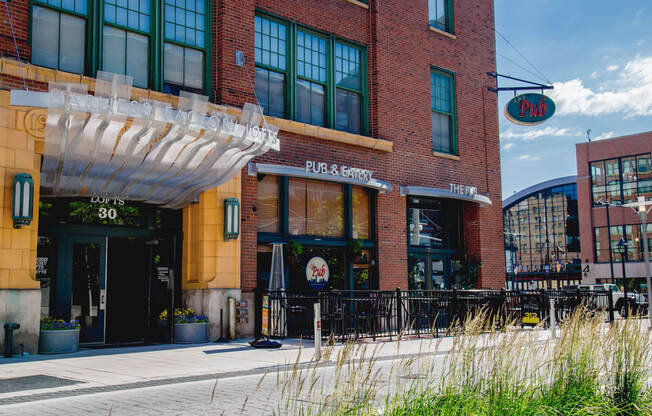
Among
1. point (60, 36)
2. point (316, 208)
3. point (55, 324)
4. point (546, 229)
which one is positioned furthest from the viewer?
point (546, 229)

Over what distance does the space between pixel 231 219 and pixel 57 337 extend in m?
4.68

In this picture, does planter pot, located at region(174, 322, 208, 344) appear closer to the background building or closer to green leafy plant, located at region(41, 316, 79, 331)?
green leafy plant, located at region(41, 316, 79, 331)

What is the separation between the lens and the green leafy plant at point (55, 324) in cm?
1270

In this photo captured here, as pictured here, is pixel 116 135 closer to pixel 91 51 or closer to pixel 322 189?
pixel 91 51

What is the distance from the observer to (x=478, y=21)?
2445cm

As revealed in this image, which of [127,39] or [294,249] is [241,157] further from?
[127,39]

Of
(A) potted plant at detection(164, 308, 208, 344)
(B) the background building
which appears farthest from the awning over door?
(B) the background building

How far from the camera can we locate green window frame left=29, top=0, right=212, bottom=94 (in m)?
14.2

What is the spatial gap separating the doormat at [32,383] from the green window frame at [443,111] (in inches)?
611

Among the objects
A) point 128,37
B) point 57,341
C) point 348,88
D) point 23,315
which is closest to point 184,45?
point 128,37

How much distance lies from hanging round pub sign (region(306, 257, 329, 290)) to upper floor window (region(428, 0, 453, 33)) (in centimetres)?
974

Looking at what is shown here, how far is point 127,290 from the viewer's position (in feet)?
51.0

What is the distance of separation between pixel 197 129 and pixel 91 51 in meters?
3.58

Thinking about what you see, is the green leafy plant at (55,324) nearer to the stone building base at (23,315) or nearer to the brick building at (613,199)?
the stone building base at (23,315)
